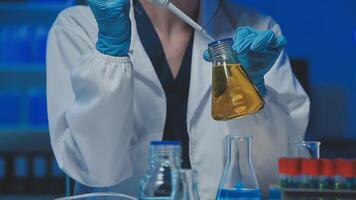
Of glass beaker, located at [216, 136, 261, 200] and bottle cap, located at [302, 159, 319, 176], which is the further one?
glass beaker, located at [216, 136, 261, 200]

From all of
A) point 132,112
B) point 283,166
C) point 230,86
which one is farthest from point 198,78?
point 283,166

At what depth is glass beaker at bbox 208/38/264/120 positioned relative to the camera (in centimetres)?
118

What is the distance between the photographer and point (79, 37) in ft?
5.46

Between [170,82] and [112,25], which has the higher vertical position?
[112,25]

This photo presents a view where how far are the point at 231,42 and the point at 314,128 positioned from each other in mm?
2183

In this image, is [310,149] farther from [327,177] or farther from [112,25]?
[112,25]

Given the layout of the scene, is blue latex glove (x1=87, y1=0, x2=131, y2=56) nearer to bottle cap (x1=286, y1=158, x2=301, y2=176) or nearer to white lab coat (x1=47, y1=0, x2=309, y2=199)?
white lab coat (x1=47, y1=0, x2=309, y2=199)

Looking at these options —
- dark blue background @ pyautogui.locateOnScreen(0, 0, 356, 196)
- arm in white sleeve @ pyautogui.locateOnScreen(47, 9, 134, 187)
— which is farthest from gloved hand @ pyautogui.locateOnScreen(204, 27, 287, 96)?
dark blue background @ pyautogui.locateOnScreen(0, 0, 356, 196)

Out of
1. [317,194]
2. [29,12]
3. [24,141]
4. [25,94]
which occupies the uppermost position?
[29,12]

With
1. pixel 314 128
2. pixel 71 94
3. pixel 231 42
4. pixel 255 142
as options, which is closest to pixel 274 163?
pixel 255 142

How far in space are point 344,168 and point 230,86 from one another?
0.29 meters

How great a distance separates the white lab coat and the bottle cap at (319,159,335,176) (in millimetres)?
437

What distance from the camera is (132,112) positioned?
1.45 meters

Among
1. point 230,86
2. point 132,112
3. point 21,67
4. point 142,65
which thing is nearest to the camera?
point 230,86
